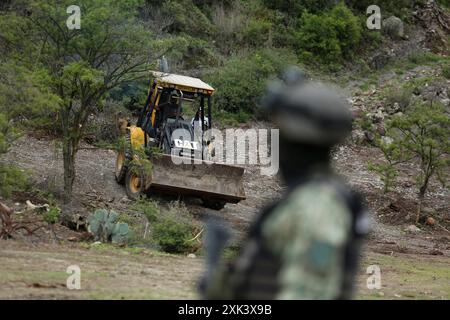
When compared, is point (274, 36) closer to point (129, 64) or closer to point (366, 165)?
point (366, 165)

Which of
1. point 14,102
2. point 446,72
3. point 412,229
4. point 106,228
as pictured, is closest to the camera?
point 14,102

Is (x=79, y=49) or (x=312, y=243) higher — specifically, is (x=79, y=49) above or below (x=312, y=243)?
above

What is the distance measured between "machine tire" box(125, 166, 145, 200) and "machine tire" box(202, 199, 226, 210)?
1714 millimetres

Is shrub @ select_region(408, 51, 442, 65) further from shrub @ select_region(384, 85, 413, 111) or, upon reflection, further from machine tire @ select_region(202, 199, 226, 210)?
machine tire @ select_region(202, 199, 226, 210)

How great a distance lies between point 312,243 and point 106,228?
13298 millimetres

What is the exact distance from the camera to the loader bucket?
794 inches

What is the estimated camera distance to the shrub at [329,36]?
40.1 m

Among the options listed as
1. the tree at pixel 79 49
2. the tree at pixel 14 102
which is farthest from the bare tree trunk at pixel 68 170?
the tree at pixel 14 102

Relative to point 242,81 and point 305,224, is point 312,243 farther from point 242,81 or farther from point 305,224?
point 242,81

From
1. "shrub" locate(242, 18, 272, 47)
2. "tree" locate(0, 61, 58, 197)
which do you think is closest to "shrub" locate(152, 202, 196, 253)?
"tree" locate(0, 61, 58, 197)

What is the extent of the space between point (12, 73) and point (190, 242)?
4.50 metres

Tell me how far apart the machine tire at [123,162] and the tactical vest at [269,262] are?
16.7 meters

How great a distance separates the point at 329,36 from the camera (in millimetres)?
40750

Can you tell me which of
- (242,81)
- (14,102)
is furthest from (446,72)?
(14,102)
